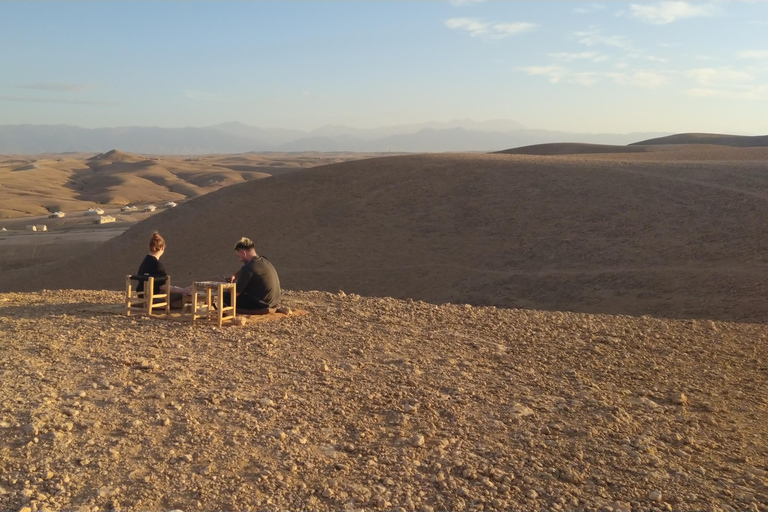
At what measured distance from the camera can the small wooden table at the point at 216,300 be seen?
8.13 m

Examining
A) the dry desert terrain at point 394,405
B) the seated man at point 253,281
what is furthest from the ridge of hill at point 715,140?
the seated man at point 253,281

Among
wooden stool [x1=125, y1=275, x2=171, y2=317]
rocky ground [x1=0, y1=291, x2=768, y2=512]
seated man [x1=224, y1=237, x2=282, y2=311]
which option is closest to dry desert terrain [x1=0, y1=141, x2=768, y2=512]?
rocky ground [x1=0, y1=291, x2=768, y2=512]

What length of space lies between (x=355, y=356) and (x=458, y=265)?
11555mm

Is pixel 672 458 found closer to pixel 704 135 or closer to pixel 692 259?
pixel 692 259

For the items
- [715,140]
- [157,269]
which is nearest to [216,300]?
[157,269]

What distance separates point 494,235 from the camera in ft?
65.2

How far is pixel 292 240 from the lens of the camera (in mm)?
22203

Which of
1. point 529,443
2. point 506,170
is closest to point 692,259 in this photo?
point 506,170

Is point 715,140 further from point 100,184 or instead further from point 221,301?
point 221,301

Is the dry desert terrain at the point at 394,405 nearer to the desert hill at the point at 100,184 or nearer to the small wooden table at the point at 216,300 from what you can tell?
the small wooden table at the point at 216,300

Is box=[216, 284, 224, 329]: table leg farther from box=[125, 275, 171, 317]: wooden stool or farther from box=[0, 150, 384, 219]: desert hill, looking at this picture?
box=[0, 150, 384, 219]: desert hill

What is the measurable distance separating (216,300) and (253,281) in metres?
0.56

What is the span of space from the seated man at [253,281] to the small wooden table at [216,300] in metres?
0.13

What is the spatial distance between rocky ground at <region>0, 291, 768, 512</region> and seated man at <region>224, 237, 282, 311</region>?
16.8 inches
